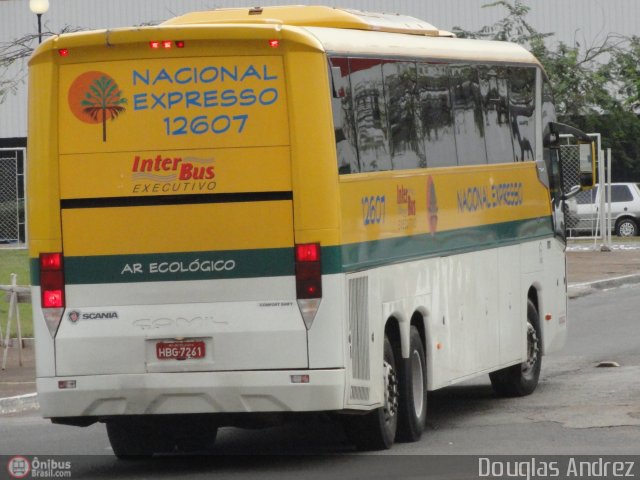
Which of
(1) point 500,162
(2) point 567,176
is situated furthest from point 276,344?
(2) point 567,176

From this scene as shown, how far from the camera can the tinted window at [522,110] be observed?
15094 mm

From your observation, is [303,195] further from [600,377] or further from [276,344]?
[600,377]

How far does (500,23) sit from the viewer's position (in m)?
45.3

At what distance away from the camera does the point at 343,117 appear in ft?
36.6

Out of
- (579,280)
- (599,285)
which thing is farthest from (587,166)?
(579,280)

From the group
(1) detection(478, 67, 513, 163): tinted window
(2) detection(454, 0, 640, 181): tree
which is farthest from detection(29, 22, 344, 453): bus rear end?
(2) detection(454, 0, 640, 181): tree

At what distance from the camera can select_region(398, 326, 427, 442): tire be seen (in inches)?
477

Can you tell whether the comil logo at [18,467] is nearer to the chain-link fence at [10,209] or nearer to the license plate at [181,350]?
the license plate at [181,350]

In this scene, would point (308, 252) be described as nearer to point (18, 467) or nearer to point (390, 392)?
point (390, 392)

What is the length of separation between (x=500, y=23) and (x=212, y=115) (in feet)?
116

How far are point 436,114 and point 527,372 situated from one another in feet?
10.8

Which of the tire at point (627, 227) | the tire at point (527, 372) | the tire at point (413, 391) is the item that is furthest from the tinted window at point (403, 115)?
the tire at point (627, 227)

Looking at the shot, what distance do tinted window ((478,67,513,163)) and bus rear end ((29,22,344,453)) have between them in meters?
3.89

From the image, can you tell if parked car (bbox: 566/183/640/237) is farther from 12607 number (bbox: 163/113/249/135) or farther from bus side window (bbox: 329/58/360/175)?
12607 number (bbox: 163/113/249/135)
